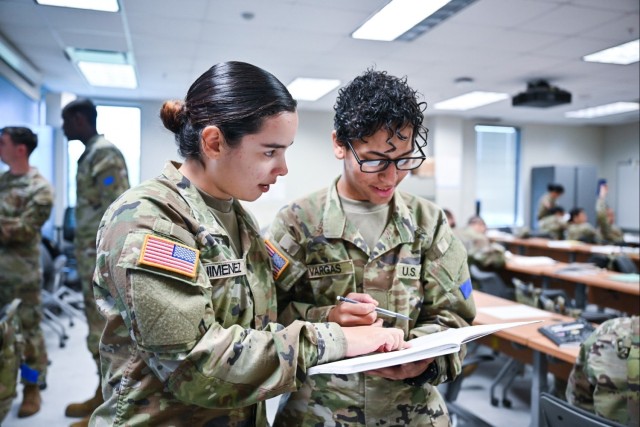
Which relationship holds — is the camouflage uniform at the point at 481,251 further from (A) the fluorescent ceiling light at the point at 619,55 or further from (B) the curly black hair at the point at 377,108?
(B) the curly black hair at the point at 377,108

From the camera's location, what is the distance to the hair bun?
101cm

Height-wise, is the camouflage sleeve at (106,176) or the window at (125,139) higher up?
the window at (125,139)

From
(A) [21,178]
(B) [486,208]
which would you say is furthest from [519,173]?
(A) [21,178]

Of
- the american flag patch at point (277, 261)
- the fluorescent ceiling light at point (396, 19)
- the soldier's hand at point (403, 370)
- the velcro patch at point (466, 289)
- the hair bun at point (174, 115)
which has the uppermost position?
the fluorescent ceiling light at point (396, 19)

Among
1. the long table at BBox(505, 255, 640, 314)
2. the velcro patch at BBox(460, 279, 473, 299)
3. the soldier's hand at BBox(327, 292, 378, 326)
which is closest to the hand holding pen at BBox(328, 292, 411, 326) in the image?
the soldier's hand at BBox(327, 292, 378, 326)

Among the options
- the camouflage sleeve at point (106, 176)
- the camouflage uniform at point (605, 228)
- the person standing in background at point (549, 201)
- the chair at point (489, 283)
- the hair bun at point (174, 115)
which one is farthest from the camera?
the person standing in background at point (549, 201)

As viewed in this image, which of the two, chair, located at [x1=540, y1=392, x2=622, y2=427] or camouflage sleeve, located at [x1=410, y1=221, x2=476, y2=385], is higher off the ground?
camouflage sleeve, located at [x1=410, y1=221, x2=476, y2=385]

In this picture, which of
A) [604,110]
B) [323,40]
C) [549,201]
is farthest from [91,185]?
[604,110]

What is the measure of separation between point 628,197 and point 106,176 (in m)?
9.07

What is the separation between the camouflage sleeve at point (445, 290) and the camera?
1.23 meters

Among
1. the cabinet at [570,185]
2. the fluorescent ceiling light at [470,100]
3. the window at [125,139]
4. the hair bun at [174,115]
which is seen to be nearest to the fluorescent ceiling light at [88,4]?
the window at [125,139]

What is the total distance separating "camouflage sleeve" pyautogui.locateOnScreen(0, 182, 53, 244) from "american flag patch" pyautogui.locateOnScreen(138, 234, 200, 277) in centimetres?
258

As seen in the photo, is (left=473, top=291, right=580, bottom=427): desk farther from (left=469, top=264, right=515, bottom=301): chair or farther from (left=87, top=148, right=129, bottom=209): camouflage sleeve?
(left=87, top=148, right=129, bottom=209): camouflage sleeve

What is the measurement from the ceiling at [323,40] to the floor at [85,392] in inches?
80.2
